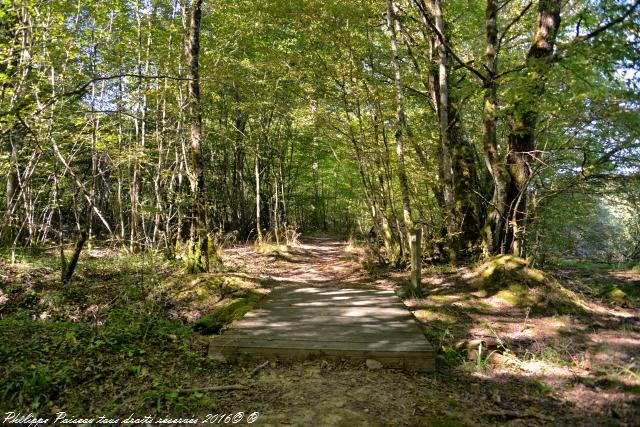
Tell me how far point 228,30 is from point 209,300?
904 centimetres

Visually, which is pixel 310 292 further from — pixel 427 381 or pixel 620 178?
pixel 620 178

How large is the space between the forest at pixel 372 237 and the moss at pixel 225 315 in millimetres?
29

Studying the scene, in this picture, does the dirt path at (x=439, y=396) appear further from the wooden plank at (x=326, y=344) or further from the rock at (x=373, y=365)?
the wooden plank at (x=326, y=344)

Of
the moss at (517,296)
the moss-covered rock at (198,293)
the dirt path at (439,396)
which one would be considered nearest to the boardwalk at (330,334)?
the dirt path at (439,396)

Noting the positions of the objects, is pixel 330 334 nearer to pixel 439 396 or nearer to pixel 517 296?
pixel 439 396

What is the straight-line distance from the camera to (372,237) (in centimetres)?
1329

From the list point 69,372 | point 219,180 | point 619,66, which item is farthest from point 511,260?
point 219,180

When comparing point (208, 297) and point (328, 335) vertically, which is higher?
point (208, 297)

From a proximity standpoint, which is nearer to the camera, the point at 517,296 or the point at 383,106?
the point at 517,296

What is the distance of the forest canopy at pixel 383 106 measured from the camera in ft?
18.5

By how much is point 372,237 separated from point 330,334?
907 centimetres

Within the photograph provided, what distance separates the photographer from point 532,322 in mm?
5180

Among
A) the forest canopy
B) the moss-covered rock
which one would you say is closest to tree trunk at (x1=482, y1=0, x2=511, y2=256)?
the forest canopy

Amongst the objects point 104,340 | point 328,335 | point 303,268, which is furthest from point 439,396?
point 303,268
